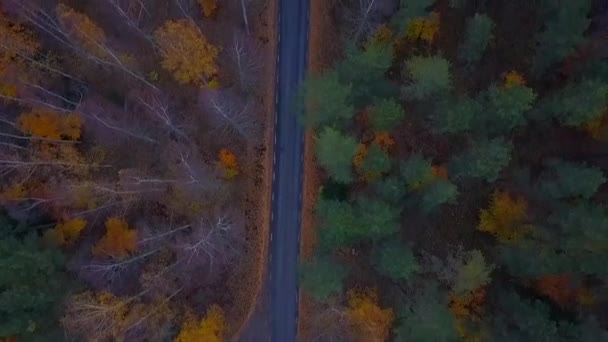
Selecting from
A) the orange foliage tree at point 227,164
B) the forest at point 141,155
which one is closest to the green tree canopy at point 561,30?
the forest at point 141,155

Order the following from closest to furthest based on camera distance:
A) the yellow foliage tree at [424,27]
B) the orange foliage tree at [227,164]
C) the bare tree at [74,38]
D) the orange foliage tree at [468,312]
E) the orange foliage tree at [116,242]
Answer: the orange foliage tree at [468,312] < the yellow foliage tree at [424,27] < the orange foliage tree at [116,242] < the bare tree at [74,38] < the orange foliage tree at [227,164]

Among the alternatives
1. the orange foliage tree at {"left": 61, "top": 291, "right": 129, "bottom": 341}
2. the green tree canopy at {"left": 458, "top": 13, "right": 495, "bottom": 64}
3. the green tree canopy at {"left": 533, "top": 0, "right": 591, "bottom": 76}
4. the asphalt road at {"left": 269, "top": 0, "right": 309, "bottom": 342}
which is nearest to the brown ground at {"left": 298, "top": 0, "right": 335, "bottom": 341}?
the asphalt road at {"left": 269, "top": 0, "right": 309, "bottom": 342}

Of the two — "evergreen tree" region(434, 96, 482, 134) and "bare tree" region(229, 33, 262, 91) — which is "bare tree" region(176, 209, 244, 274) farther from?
"evergreen tree" region(434, 96, 482, 134)

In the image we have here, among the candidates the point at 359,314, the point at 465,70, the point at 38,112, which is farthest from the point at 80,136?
the point at 465,70

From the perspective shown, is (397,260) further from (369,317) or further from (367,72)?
(367,72)

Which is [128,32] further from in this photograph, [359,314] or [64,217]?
[359,314]

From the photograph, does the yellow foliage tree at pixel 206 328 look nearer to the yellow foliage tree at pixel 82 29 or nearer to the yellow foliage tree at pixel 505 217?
the yellow foliage tree at pixel 505 217

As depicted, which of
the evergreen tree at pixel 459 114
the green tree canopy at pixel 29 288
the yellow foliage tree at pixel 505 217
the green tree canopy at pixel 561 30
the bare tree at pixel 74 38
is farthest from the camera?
the bare tree at pixel 74 38

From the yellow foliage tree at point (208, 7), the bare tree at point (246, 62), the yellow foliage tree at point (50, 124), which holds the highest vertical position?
the yellow foliage tree at point (208, 7)
